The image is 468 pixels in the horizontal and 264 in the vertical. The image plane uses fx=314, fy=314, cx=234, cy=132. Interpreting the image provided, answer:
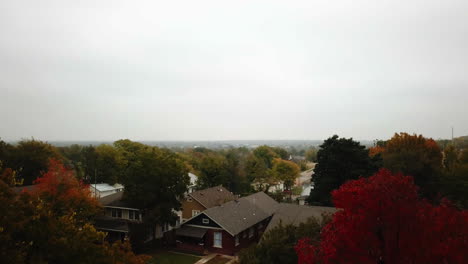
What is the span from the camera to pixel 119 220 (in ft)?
120

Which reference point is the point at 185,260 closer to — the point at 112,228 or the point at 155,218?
the point at 155,218

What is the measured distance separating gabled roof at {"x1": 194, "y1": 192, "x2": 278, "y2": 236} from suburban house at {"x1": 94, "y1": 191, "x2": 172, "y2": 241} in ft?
24.4

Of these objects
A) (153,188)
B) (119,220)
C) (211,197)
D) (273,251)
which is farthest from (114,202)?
(273,251)

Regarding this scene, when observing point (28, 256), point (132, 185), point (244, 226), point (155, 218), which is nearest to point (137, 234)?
point (155, 218)

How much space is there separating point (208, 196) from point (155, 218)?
11382 mm

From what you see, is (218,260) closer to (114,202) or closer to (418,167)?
(114,202)

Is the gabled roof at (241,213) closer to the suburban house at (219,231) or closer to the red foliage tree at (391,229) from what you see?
the suburban house at (219,231)

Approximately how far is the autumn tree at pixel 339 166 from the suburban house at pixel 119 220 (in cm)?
1977

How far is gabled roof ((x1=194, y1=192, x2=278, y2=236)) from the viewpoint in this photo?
3284 centimetres

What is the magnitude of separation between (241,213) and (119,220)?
14.2m

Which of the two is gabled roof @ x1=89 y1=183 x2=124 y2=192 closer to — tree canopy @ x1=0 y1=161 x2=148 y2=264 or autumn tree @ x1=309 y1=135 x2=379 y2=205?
autumn tree @ x1=309 y1=135 x2=379 y2=205

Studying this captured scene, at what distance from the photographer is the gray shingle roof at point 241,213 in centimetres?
3291

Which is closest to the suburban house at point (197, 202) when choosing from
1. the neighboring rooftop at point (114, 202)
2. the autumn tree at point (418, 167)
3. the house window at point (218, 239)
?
the house window at point (218, 239)

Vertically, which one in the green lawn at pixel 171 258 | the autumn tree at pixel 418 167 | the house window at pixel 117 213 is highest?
the autumn tree at pixel 418 167
